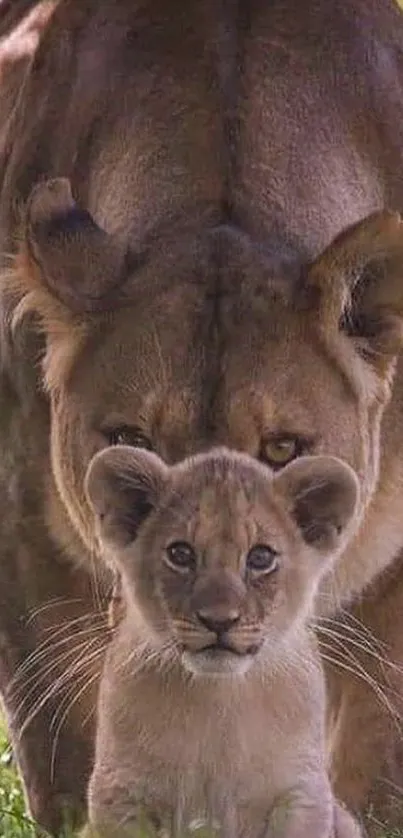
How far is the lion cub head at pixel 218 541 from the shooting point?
5496mm

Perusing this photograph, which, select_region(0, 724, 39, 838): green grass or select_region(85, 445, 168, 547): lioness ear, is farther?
select_region(0, 724, 39, 838): green grass

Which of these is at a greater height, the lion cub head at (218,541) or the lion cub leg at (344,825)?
the lion cub head at (218,541)

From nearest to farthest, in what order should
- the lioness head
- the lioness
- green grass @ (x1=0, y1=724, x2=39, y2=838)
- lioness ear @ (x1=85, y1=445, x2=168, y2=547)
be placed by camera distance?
lioness ear @ (x1=85, y1=445, x2=168, y2=547), the lioness head, the lioness, green grass @ (x1=0, y1=724, x2=39, y2=838)

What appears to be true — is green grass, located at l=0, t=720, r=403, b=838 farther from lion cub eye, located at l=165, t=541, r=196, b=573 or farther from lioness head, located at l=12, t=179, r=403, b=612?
lion cub eye, located at l=165, t=541, r=196, b=573

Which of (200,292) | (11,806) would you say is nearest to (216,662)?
(200,292)

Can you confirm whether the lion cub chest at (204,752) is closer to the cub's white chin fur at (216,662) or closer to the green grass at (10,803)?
the cub's white chin fur at (216,662)

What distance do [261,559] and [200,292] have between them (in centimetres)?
84

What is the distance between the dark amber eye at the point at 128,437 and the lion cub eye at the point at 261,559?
0.52 metres

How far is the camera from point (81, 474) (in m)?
6.36

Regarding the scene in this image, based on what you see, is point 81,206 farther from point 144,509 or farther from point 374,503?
point 144,509

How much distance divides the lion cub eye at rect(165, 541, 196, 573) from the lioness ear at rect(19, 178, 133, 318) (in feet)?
2.98

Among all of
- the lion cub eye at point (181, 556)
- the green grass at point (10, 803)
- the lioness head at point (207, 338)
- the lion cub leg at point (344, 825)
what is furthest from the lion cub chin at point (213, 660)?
the green grass at point (10, 803)

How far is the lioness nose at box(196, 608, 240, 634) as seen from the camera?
545cm

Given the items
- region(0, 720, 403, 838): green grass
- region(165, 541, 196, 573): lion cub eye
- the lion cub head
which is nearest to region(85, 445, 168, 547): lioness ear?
the lion cub head
